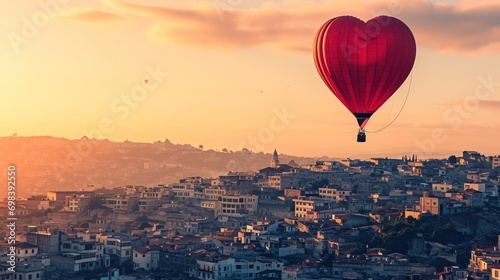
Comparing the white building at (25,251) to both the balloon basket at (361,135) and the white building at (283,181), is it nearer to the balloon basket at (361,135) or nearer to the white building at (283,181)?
the balloon basket at (361,135)

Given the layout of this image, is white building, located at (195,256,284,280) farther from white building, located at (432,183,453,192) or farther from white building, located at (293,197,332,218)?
white building, located at (432,183,453,192)

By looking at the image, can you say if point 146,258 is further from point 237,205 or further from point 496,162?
point 496,162

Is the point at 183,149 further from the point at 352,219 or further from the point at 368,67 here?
the point at 368,67

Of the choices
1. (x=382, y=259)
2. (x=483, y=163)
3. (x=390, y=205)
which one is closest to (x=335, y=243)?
(x=382, y=259)

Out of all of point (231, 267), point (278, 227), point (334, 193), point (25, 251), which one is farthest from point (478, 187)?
point (25, 251)

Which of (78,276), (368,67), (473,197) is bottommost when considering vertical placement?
(78,276)

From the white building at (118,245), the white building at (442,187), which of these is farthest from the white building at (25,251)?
the white building at (442,187)
